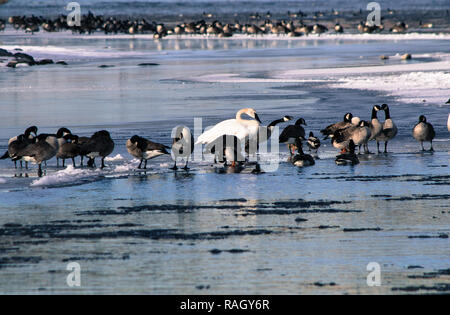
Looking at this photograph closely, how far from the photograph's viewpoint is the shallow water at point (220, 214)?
904cm

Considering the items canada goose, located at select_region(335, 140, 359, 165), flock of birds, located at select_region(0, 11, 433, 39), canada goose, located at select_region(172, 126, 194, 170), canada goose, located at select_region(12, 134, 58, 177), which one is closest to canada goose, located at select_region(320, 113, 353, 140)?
canada goose, located at select_region(335, 140, 359, 165)

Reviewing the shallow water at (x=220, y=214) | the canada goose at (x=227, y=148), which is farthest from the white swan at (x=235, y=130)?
the shallow water at (x=220, y=214)

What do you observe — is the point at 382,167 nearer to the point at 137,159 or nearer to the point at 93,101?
the point at 137,159

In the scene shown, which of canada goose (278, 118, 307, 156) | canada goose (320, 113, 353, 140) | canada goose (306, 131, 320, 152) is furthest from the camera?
canada goose (320, 113, 353, 140)

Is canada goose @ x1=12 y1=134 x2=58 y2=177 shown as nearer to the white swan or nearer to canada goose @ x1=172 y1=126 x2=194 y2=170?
canada goose @ x1=172 y1=126 x2=194 y2=170

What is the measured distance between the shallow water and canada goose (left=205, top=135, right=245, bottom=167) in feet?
1.78

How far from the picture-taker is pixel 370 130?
1745cm

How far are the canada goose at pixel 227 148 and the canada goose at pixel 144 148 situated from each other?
0.87 metres

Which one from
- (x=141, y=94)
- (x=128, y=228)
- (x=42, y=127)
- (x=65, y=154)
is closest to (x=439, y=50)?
(x=141, y=94)

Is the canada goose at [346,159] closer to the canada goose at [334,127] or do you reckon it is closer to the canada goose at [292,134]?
the canada goose at [292,134]

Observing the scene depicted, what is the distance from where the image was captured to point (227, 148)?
1586 centimetres

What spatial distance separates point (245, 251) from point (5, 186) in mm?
5603

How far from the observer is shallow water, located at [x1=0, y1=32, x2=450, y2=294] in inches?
356

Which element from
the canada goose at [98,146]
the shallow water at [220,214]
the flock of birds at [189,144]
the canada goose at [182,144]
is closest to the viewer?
the shallow water at [220,214]
